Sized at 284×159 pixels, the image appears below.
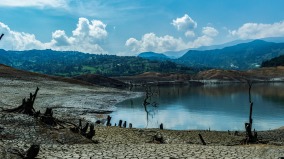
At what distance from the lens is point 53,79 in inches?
4567

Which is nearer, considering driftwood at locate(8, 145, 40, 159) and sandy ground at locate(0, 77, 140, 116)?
driftwood at locate(8, 145, 40, 159)

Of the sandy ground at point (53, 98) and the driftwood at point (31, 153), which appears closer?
the driftwood at point (31, 153)

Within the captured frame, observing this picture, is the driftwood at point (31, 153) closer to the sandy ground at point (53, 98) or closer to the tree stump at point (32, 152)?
the tree stump at point (32, 152)

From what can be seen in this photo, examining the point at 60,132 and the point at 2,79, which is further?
the point at 2,79

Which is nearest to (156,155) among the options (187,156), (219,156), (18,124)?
(187,156)

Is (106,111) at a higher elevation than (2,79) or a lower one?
lower

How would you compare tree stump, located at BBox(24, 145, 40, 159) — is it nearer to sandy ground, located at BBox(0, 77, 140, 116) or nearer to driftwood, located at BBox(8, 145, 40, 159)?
driftwood, located at BBox(8, 145, 40, 159)

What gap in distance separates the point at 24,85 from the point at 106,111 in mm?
32320

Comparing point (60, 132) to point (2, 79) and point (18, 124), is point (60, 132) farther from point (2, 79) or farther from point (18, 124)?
point (2, 79)

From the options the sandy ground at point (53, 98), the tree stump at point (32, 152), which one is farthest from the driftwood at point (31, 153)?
the sandy ground at point (53, 98)

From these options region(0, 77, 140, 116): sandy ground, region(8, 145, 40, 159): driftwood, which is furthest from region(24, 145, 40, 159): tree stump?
region(0, 77, 140, 116): sandy ground

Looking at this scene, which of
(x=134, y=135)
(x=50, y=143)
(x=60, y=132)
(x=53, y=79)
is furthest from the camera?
(x=53, y=79)

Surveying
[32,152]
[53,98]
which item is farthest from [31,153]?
[53,98]

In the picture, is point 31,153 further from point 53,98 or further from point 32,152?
point 53,98
